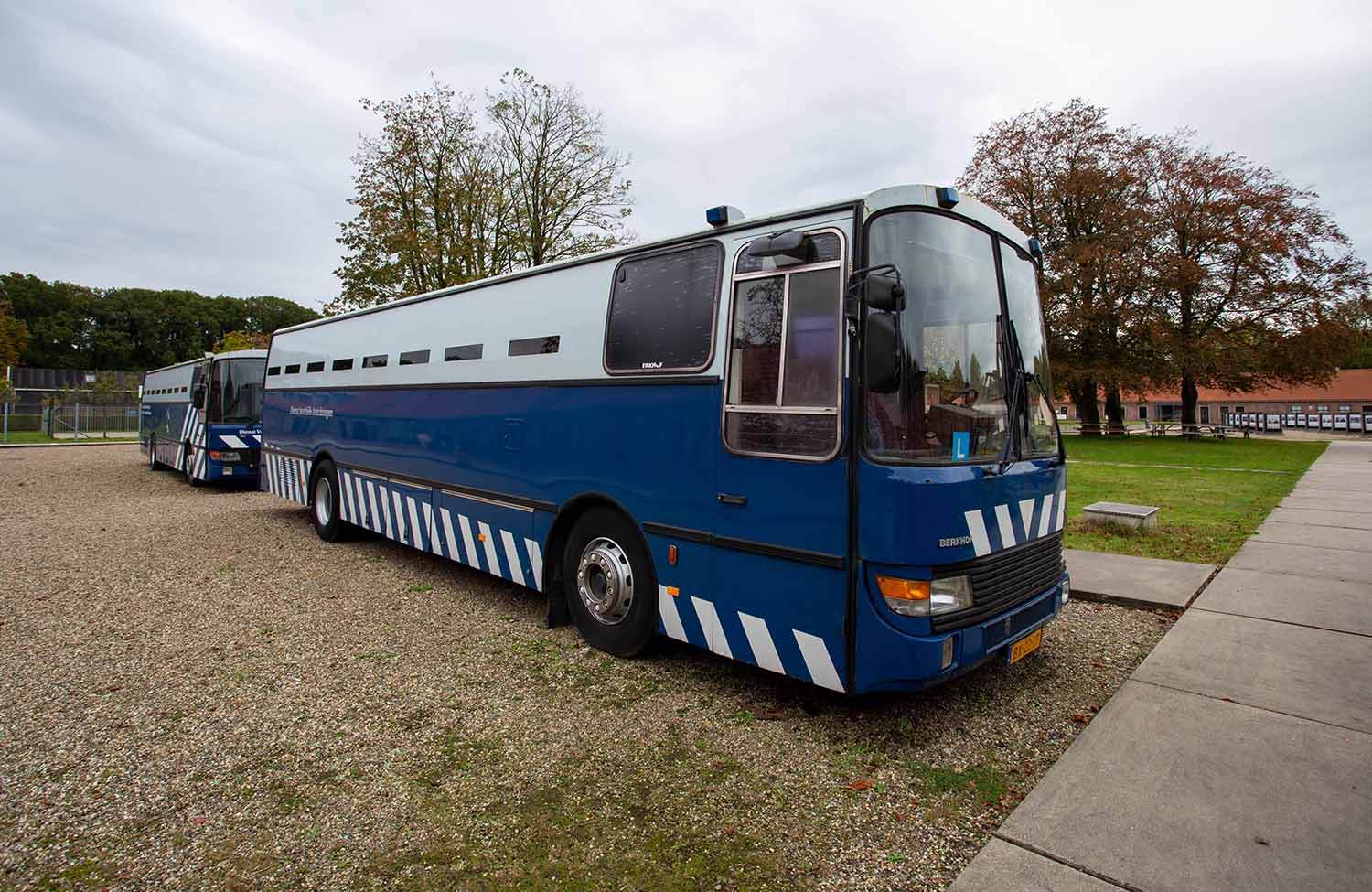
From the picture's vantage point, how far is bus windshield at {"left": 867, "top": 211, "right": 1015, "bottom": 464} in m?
3.28

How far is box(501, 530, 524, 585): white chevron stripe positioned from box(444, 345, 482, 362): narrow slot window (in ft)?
5.26

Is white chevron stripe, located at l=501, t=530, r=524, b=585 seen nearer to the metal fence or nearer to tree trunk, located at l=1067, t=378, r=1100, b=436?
tree trunk, located at l=1067, t=378, r=1100, b=436

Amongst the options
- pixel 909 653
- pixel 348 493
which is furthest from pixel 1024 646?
pixel 348 493

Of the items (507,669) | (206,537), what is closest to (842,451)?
(507,669)

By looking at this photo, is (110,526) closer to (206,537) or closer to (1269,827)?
(206,537)

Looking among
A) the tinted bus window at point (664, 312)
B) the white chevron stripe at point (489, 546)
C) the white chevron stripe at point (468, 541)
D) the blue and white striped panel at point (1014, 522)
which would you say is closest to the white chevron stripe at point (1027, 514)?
the blue and white striped panel at point (1014, 522)

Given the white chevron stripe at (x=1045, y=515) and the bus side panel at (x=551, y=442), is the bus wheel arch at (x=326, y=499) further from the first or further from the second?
the white chevron stripe at (x=1045, y=515)

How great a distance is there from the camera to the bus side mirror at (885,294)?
10.5ft

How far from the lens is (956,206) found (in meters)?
3.66

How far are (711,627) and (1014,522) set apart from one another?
68.9 inches

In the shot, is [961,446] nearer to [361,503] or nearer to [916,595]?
[916,595]

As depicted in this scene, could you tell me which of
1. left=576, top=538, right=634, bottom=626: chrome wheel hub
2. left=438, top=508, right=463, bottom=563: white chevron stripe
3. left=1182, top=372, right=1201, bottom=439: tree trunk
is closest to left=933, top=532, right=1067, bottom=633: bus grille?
left=576, top=538, right=634, bottom=626: chrome wheel hub

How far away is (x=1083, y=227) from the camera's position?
108 ft

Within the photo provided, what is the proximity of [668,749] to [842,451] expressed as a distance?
1.72 meters
